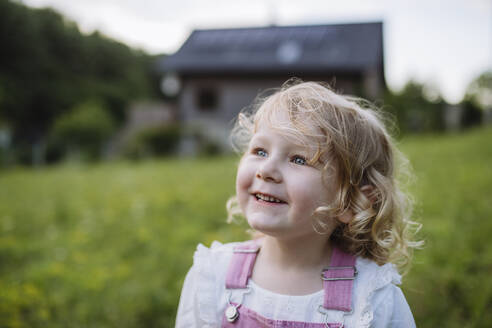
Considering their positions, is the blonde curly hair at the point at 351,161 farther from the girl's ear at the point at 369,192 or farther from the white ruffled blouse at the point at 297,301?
the white ruffled blouse at the point at 297,301

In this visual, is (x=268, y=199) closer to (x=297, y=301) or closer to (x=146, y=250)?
(x=297, y=301)

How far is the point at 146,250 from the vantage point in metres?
3.22

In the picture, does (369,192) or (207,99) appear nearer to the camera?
(369,192)

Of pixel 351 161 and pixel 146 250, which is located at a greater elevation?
pixel 351 161

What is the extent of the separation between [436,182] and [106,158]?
40.8 feet

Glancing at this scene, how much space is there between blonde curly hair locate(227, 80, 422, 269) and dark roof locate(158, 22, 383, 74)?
13.8m

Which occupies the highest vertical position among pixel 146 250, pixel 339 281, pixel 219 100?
pixel 219 100

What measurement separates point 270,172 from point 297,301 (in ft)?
1.43

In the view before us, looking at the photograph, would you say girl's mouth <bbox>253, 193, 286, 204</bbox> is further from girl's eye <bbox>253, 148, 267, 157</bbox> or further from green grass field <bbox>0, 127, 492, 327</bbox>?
green grass field <bbox>0, 127, 492, 327</bbox>

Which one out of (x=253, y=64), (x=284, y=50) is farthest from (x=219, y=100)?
(x=284, y=50)

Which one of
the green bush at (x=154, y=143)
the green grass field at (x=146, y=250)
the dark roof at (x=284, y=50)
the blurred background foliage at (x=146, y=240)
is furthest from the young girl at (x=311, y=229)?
the dark roof at (x=284, y=50)

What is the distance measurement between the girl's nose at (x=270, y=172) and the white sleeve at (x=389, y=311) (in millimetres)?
503

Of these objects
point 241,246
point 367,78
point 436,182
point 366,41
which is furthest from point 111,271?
point 366,41

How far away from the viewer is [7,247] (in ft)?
10.8
